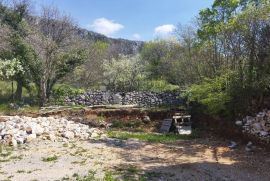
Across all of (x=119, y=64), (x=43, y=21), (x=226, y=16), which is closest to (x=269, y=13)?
(x=226, y=16)

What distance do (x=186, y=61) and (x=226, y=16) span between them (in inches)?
325

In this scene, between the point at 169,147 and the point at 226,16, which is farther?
the point at 226,16

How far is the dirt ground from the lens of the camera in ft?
33.7

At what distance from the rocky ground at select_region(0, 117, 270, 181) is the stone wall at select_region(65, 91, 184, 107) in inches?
468

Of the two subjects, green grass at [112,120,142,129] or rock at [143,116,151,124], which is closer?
green grass at [112,120,142,129]

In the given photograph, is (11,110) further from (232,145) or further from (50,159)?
(232,145)

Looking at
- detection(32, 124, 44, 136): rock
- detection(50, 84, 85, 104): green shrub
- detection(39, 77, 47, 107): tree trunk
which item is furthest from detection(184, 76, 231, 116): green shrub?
detection(50, 84, 85, 104): green shrub

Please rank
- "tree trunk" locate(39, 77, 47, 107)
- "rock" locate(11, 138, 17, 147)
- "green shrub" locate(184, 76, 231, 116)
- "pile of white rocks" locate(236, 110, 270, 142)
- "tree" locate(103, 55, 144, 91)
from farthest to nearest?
"tree" locate(103, 55, 144, 91), "tree trunk" locate(39, 77, 47, 107), "green shrub" locate(184, 76, 231, 116), "pile of white rocks" locate(236, 110, 270, 142), "rock" locate(11, 138, 17, 147)

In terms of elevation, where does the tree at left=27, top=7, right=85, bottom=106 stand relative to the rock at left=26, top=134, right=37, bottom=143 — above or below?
above

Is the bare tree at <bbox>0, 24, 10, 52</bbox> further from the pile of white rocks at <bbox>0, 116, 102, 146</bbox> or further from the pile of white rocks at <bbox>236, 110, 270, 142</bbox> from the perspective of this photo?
the pile of white rocks at <bbox>236, 110, 270, 142</bbox>

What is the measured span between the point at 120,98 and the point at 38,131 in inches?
526

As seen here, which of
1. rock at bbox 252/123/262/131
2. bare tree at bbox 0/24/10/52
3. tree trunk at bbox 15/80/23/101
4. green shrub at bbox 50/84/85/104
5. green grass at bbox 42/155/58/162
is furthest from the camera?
tree trunk at bbox 15/80/23/101

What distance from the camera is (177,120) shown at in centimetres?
2005

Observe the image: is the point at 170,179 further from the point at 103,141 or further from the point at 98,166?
the point at 103,141
